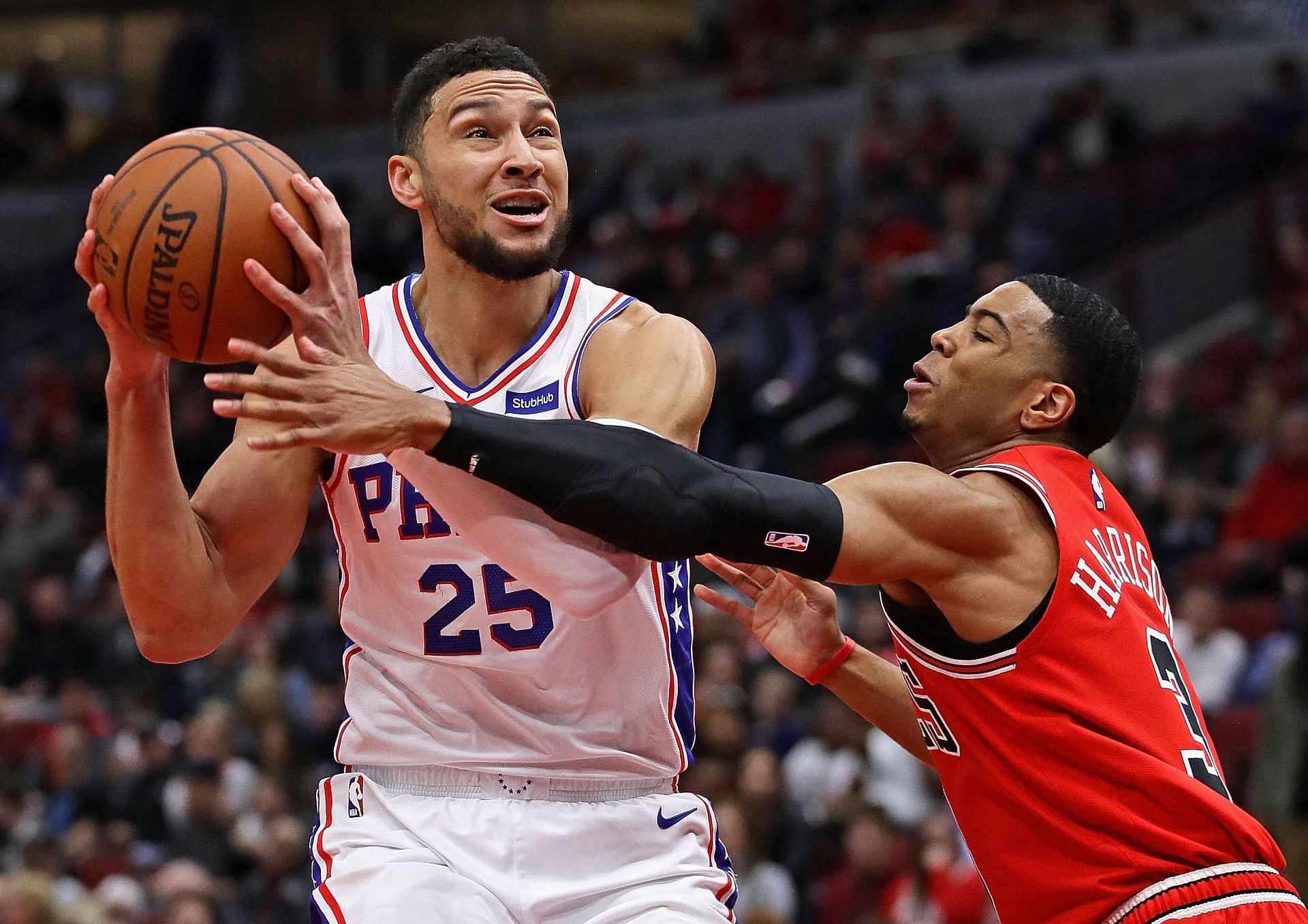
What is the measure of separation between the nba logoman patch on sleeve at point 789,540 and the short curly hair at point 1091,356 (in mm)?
804

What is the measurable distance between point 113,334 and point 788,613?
1.79 m

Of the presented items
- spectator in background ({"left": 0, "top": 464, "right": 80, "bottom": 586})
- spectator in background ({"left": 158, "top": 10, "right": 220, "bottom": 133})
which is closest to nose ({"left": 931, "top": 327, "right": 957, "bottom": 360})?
spectator in background ({"left": 0, "top": 464, "right": 80, "bottom": 586})

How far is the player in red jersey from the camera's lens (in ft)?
11.3

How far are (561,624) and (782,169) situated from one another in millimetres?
14898

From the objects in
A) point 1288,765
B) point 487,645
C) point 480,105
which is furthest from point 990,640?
point 1288,765

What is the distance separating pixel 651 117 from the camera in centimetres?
1947

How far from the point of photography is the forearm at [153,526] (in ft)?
12.3

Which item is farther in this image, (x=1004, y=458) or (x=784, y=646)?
(x=784, y=646)

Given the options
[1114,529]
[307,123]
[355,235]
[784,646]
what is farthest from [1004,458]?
[307,123]

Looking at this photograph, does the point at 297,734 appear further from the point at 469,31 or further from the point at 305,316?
the point at 469,31

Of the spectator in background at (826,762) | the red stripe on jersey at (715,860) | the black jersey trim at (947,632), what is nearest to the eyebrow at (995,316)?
the black jersey trim at (947,632)

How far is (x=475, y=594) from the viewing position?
387 cm

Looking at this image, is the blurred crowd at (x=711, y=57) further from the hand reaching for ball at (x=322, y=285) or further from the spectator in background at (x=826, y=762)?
the hand reaching for ball at (x=322, y=285)

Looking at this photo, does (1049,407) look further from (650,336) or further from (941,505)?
(650,336)
